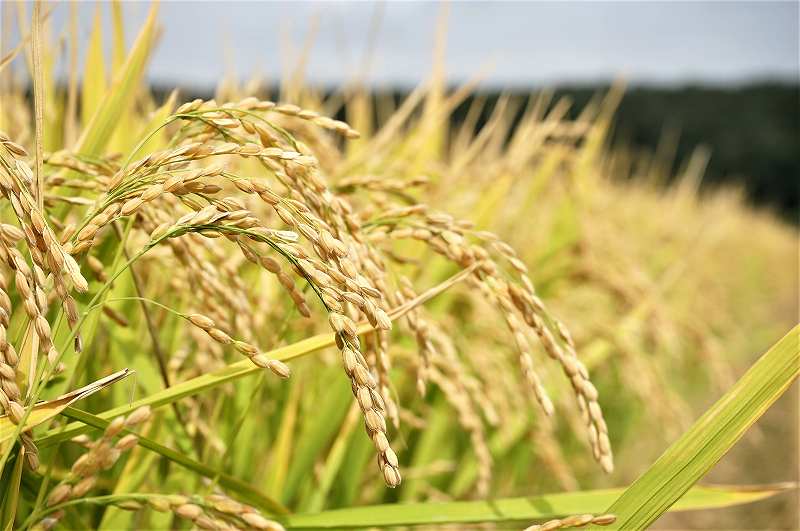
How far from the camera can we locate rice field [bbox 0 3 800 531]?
61cm

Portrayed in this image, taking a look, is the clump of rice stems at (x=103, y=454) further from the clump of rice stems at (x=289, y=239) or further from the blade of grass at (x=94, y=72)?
the blade of grass at (x=94, y=72)

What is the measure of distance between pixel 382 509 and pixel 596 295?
2507 millimetres

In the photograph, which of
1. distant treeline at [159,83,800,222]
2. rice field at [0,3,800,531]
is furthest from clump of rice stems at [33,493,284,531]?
distant treeline at [159,83,800,222]

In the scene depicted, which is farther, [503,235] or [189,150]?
[503,235]

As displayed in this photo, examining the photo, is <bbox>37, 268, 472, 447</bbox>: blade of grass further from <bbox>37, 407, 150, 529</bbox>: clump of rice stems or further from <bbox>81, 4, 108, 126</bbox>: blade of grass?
<bbox>81, 4, 108, 126</bbox>: blade of grass

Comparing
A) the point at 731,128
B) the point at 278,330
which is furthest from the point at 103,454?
the point at 731,128

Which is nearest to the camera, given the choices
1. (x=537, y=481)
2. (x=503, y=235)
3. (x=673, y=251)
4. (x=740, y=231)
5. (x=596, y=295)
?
(x=537, y=481)

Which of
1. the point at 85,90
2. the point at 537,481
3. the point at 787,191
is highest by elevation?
the point at 85,90

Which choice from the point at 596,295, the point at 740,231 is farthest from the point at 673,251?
the point at 740,231

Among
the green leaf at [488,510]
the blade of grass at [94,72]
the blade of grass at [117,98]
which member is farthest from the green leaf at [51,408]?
the blade of grass at [94,72]

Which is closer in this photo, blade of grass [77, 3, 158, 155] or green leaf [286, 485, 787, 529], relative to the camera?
green leaf [286, 485, 787, 529]

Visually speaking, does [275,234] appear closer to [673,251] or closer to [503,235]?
[503,235]

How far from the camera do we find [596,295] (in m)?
3.18

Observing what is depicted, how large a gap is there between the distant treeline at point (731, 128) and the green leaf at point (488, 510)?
23.3 meters
